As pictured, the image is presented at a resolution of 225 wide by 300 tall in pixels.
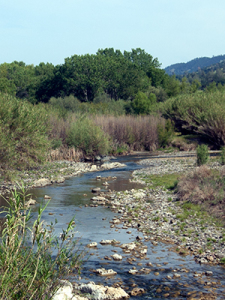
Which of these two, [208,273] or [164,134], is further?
[164,134]

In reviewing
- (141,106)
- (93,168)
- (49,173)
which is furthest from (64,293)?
(141,106)

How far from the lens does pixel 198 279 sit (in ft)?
32.4

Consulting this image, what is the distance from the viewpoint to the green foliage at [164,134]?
46.7 metres

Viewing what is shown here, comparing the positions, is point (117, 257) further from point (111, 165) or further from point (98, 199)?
point (111, 165)

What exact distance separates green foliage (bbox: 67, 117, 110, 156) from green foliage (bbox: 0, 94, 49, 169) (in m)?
10.2

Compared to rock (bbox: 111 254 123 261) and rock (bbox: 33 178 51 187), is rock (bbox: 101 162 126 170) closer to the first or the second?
rock (bbox: 33 178 51 187)

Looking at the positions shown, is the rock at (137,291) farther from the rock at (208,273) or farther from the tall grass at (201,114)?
the tall grass at (201,114)

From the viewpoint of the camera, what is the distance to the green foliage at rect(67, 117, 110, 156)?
124 ft

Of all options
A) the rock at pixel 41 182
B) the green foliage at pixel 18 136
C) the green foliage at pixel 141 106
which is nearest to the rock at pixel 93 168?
the green foliage at pixel 18 136

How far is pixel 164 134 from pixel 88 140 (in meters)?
12.5

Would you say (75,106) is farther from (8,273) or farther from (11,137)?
(8,273)

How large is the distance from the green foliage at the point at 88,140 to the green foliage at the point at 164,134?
1031cm

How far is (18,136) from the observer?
25562 mm

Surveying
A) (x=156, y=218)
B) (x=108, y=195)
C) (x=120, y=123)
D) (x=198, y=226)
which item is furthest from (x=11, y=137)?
(x=120, y=123)
